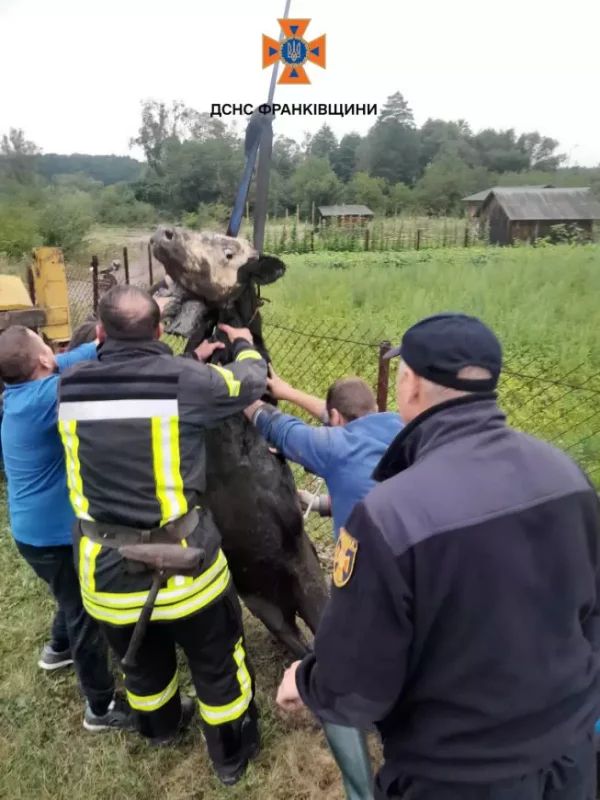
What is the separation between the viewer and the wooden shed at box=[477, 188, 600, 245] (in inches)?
1118

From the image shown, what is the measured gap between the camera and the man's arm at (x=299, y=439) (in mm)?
2281

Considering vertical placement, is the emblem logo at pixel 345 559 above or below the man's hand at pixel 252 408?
above

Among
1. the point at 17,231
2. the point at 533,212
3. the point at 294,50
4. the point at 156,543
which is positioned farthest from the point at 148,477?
the point at 533,212

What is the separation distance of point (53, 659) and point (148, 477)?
1.90 meters

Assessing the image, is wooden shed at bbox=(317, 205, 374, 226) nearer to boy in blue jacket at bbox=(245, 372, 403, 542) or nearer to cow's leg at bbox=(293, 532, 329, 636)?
cow's leg at bbox=(293, 532, 329, 636)

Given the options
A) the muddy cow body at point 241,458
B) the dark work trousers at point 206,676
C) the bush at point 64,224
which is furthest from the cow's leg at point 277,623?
the bush at point 64,224

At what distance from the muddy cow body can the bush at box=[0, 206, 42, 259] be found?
838 inches

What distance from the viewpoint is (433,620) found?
1205 millimetres

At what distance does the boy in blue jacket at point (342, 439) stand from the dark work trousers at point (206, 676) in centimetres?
67

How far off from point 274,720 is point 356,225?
2796 cm

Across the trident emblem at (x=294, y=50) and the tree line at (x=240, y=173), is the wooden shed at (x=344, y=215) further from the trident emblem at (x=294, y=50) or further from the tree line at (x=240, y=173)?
the trident emblem at (x=294, y=50)

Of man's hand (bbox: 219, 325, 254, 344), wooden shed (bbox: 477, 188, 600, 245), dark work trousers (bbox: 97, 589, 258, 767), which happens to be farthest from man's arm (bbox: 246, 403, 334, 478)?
wooden shed (bbox: 477, 188, 600, 245)

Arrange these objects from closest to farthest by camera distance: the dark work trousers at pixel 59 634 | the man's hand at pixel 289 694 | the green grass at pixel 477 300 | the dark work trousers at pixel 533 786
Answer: the dark work trousers at pixel 533 786, the man's hand at pixel 289 694, the dark work trousers at pixel 59 634, the green grass at pixel 477 300

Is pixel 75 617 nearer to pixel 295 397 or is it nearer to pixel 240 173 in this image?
pixel 295 397
